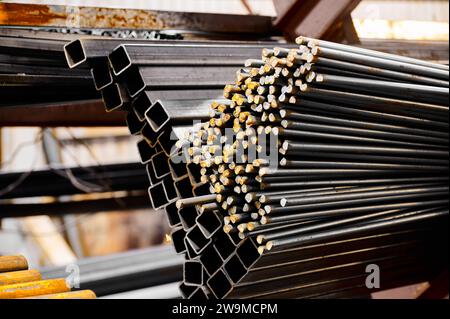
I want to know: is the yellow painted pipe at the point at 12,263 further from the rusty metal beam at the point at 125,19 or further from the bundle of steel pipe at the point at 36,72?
the rusty metal beam at the point at 125,19

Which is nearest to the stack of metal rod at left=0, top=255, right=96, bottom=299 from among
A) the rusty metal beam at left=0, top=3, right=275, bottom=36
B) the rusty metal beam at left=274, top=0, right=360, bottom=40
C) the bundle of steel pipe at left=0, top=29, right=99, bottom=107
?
the bundle of steel pipe at left=0, top=29, right=99, bottom=107

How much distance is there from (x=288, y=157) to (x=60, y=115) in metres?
1.28

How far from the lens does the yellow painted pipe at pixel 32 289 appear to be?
83.1 inches

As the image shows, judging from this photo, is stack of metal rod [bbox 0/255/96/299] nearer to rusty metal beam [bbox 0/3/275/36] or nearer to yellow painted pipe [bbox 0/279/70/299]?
yellow painted pipe [bbox 0/279/70/299]

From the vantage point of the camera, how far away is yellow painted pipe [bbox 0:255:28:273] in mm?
2344

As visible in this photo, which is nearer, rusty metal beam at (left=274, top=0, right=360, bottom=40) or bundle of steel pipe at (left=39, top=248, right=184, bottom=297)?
rusty metal beam at (left=274, top=0, right=360, bottom=40)

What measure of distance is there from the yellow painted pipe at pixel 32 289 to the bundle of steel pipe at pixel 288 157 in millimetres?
459

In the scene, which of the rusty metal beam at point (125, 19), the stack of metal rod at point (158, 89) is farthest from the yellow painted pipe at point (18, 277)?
the rusty metal beam at point (125, 19)

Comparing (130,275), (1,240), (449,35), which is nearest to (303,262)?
(130,275)

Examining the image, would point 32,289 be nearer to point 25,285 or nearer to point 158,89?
point 25,285

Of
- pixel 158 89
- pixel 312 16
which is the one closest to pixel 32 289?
pixel 158 89

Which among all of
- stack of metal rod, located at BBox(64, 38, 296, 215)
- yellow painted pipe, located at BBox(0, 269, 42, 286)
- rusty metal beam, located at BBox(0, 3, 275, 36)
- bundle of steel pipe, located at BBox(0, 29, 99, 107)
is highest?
rusty metal beam, located at BBox(0, 3, 275, 36)

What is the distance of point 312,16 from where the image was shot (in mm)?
3014

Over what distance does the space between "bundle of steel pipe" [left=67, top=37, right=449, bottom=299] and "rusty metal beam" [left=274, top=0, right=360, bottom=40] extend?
20.9 inches
